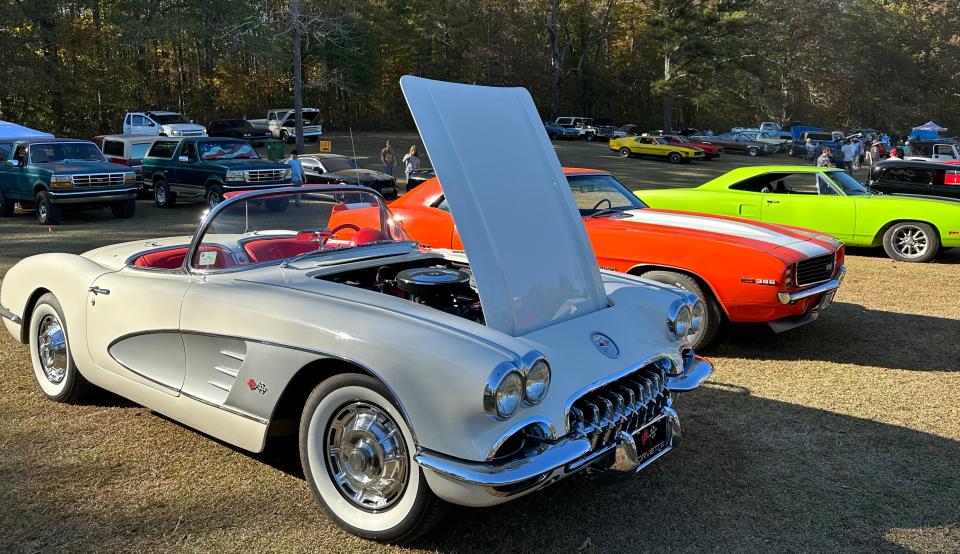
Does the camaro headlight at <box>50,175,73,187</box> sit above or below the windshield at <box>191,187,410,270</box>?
above

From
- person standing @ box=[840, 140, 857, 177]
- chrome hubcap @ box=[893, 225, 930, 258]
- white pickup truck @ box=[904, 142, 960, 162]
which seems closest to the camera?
chrome hubcap @ box=[893, 225, 930, 258]

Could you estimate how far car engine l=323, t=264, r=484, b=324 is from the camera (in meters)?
3.84

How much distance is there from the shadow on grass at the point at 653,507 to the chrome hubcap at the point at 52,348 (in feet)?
3.05

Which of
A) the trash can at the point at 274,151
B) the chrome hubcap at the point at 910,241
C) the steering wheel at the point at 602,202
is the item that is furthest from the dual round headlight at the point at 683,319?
the trash can at the point at 274,151

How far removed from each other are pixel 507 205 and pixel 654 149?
3401 cm

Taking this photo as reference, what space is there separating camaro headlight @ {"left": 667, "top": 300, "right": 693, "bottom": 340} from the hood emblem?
561 millimetres

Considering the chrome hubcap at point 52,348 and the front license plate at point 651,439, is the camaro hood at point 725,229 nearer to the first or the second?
the front license plate at point 651,439

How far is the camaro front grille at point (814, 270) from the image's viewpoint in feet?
20.0

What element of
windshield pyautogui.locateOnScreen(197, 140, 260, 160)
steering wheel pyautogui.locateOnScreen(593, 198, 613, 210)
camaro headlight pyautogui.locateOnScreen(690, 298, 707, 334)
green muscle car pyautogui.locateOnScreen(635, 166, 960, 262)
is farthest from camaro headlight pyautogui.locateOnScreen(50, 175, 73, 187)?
camaro headlight pyautogui.locateOnScreen(690, 298, 707, 334)

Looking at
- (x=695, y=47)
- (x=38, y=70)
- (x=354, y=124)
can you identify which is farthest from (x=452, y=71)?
(x=38, y=70)

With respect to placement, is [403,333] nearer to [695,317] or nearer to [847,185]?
[695,317]

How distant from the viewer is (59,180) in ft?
47.6

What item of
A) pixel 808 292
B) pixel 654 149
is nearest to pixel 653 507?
pixel 808 292

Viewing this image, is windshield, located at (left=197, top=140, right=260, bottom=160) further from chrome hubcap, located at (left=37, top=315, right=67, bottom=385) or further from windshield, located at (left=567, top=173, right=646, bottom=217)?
chrome hubcap, located at (left=37, top=315, right=67, bottom=385)
